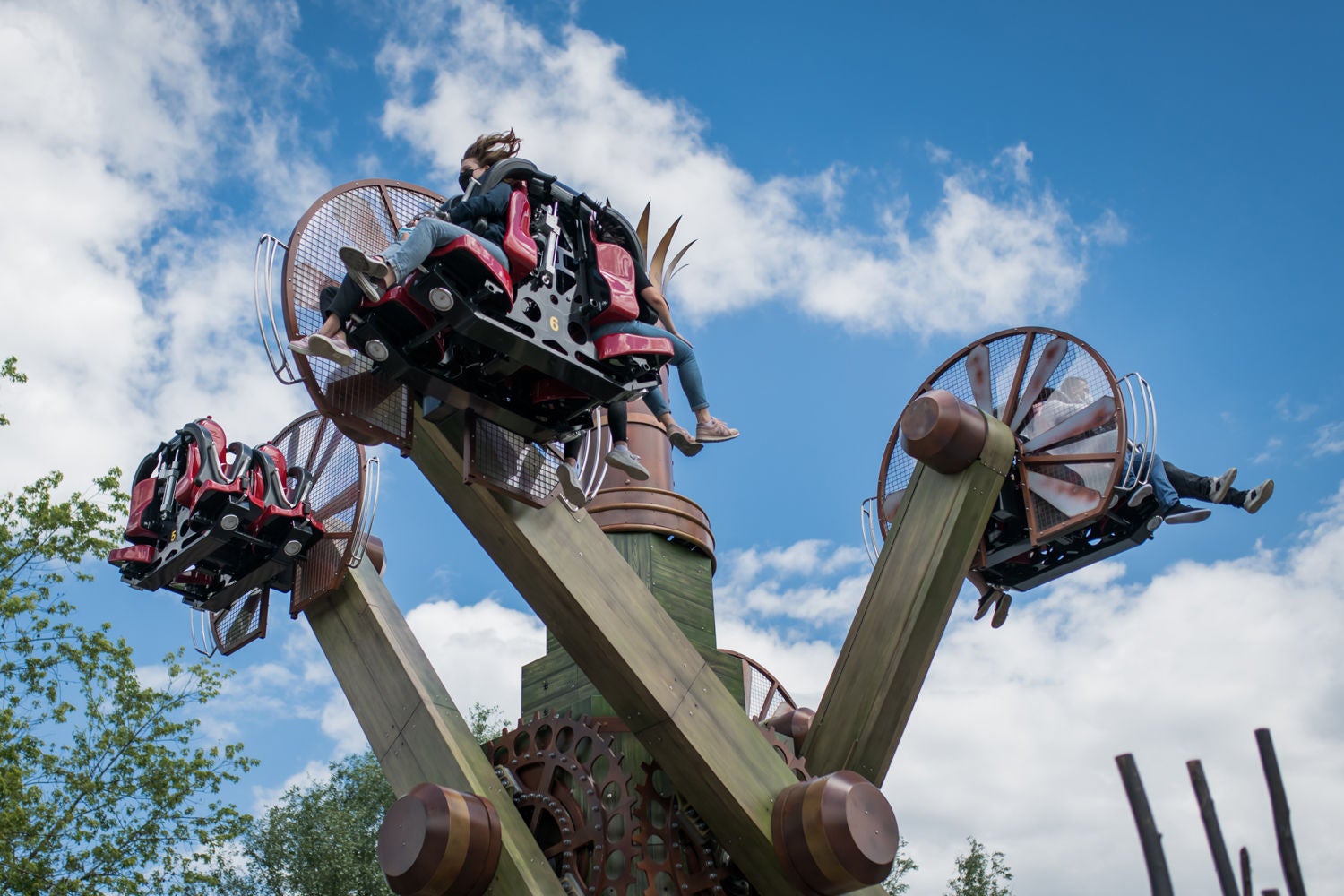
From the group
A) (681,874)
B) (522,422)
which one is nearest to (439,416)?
(522,422)

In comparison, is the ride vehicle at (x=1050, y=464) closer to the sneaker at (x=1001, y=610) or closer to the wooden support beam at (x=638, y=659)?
the sneaker at (x=1001, y=610)

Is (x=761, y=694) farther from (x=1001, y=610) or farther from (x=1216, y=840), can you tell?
(x=1216, y=840)

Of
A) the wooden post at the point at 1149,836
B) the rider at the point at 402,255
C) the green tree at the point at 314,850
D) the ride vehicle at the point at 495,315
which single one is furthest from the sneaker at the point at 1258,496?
the green tree at the point at 314,850

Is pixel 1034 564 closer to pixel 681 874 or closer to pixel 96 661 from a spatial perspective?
pixel 681 874

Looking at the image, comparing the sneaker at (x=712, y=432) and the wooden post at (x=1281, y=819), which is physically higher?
the sneaker at (x=712, y=432)

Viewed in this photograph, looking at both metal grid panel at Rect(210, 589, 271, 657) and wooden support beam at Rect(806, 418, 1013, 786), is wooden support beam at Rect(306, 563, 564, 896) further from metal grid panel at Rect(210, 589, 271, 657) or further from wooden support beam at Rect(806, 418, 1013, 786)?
wooden support beam at Rect(806, 418, 1013, 786)

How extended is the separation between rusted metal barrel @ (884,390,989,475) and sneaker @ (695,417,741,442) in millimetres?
857

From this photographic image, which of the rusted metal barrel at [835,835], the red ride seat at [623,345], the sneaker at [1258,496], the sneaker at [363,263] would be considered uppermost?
the sneaker at [363,263]

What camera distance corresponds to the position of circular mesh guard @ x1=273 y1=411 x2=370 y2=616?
21.6ft

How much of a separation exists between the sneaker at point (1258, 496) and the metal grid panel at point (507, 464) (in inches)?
150

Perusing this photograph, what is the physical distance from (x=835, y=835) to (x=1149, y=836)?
321cm

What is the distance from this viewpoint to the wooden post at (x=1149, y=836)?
2.28 meters

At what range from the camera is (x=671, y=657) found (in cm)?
588

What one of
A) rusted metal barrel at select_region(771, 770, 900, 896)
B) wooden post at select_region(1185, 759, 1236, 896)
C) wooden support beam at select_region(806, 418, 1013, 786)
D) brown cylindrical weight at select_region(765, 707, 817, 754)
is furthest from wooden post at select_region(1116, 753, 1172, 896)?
brown cylindrical weight at select_region(765, 707, 817, 754)
